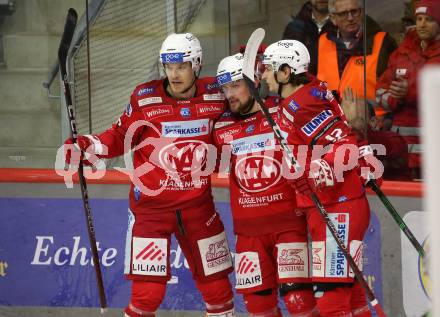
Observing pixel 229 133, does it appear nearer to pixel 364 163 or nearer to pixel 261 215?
pixel 261 215

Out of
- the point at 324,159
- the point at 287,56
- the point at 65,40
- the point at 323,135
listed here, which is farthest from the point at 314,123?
the point at 65,40

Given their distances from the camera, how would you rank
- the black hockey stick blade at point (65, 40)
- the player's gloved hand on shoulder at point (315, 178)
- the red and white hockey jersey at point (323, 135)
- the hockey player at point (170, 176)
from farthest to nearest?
the black hockey stick blade at point (65, 40)
the hockey player at point (170, 176)
the red and white hockey jersey at point (323, 135)
the player's gloved hand on shoulder at point (315, 178)

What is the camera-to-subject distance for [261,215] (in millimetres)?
4328

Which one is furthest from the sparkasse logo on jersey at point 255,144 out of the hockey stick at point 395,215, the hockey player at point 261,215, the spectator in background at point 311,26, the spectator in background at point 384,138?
the spectator in background at point 311,26

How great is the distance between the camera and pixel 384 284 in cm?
512

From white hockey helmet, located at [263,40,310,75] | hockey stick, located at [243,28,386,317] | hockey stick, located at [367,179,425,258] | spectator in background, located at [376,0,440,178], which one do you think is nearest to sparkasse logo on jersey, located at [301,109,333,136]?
hockey stick, located at [243,28,386,317]

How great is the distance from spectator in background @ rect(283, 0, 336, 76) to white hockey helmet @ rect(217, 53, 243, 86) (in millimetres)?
961

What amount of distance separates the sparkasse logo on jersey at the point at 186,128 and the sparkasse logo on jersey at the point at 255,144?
0.62 ft

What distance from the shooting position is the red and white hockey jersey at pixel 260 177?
4316 millimetres

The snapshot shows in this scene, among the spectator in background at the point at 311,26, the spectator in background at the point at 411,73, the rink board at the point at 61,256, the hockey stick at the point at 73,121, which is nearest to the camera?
the hockey stick at the point at 73,121

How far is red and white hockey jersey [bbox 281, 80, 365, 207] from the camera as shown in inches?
161

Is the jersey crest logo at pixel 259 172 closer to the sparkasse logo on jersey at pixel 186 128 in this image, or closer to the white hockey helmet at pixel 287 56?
the sparkasse logo on jersey at pixel 186 128

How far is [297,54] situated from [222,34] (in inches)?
52.4

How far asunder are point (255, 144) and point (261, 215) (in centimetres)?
32
